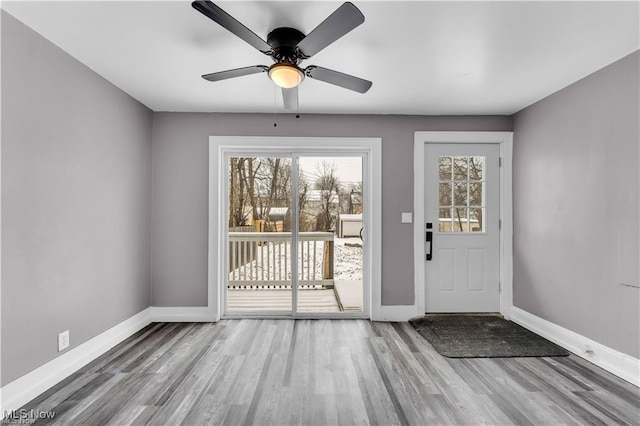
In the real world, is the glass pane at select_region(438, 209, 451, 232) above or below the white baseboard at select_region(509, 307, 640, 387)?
above

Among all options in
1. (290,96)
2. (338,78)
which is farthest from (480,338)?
(290,96)

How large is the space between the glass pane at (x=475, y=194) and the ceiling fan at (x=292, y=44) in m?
2.27

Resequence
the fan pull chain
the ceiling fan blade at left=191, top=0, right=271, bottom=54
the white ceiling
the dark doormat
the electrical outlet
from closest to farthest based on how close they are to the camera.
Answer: the ceiling fan blade at left=191, top=0, right=271, bottom=54 → the white ceiling → the electrical outlet → the dark doormat → the fan pull chain

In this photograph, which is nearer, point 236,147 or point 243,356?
point 243,356

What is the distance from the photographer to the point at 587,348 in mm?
2650

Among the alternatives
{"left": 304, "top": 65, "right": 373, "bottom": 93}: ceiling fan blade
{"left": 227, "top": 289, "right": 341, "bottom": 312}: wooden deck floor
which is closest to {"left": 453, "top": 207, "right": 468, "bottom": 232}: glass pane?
{"left": 227, "top": 289, "right": 341, "bottom": 312}: wooden deck floor

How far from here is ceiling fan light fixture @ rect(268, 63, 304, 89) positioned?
1935mm

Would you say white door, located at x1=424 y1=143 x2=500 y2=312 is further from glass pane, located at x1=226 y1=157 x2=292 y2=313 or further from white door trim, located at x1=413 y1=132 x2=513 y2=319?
glass pane, located at x1=226 y1=157 x2=292 y2=313

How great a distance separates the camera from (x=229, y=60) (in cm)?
243

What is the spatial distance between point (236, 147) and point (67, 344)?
237cm

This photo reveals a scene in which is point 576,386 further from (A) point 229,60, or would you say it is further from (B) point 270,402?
(A) point 229,60

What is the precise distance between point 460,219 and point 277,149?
2.35m

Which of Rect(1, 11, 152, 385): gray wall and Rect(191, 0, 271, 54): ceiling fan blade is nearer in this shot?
Rect(191, 0, 271, 54): ceiling fan blade

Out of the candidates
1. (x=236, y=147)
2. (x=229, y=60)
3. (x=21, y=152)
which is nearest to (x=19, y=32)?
(x=21, y=152)
